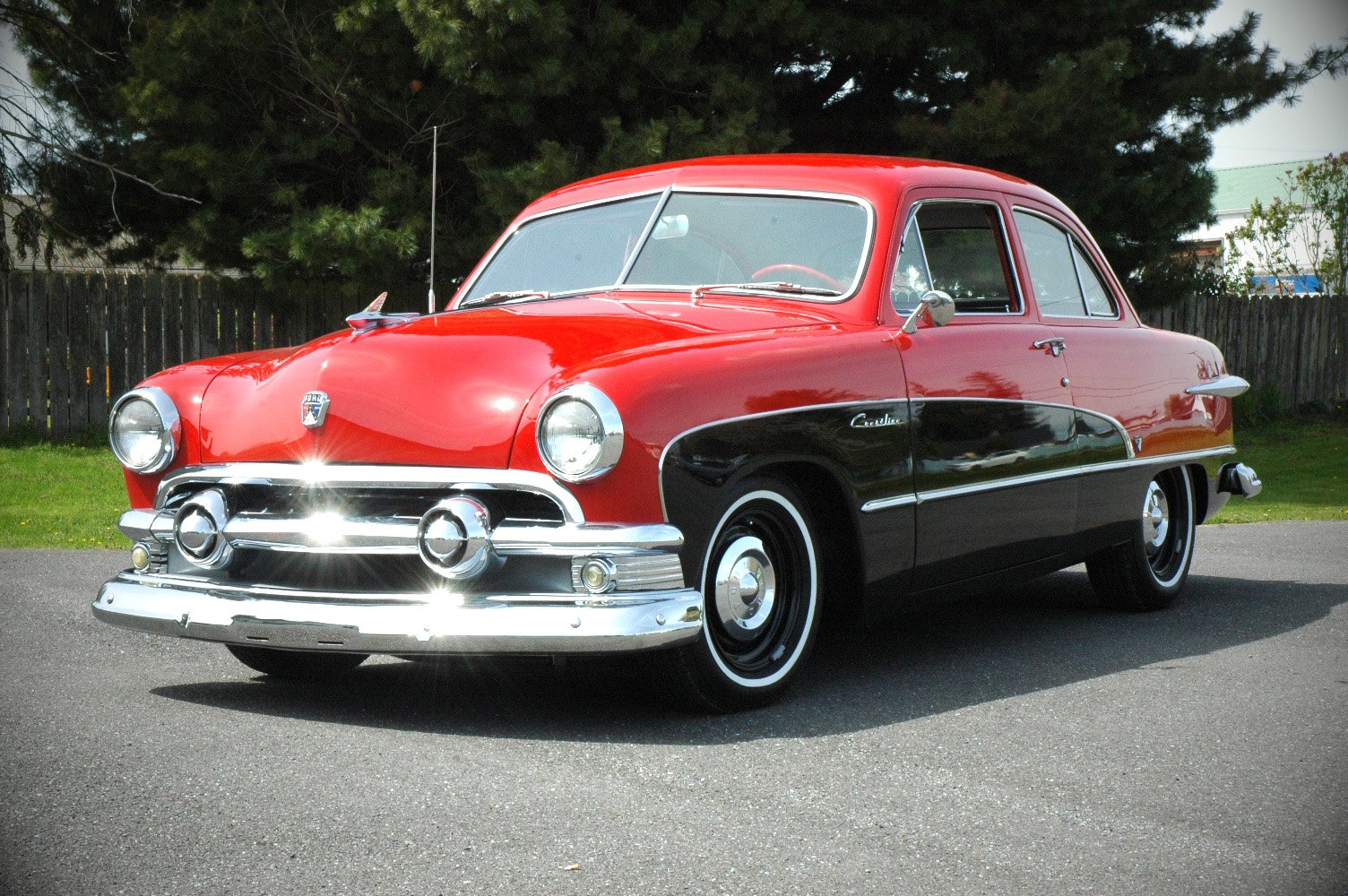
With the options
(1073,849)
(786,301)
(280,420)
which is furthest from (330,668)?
(1073,849)

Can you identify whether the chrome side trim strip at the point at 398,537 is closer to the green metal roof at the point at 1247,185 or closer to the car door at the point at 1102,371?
the car door at the point at 1102,371

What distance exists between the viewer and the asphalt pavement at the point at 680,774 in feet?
9.99

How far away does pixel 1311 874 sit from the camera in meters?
3.05

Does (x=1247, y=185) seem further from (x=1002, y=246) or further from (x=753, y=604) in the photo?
(x=753, y=604)

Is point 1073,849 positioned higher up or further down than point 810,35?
further down

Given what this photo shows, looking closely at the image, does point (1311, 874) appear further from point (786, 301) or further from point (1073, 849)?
point (786, 301)

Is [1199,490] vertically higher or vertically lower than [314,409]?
lower

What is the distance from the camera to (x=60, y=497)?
10.9 m

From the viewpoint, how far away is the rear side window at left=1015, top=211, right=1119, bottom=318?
6027mm

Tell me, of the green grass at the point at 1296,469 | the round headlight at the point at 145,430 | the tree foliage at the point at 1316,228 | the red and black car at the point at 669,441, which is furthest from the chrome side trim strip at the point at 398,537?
the tree foliage at the point at 1316,228

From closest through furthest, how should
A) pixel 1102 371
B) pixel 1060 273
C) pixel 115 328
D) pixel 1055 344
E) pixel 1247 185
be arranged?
1. pixel 1055 344
2. pixel 1102 371
3. pixel 1060 273
4. pixel 115 328
5. pixel 1247 185

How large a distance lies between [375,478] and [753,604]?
1141 mm

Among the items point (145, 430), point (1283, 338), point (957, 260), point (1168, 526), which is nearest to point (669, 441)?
point (145, 430)

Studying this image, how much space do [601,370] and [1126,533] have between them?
3.10 m
